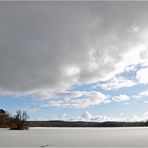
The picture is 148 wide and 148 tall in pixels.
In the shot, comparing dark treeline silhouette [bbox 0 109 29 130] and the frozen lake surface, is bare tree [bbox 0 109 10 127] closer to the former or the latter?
dark treeline silhouette [bbox 0 109 29 130]

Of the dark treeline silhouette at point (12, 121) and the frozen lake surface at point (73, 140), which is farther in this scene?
the dark treeline silhouette at point (12, 121)

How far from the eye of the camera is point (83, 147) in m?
19.1

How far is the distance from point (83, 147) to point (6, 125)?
77.7m

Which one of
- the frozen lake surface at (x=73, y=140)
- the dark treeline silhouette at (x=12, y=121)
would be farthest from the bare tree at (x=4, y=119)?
the frozen lake surface at (x=73, y=140)

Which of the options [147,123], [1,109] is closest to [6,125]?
[1,109]

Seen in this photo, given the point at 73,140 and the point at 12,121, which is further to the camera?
the point at 12,121

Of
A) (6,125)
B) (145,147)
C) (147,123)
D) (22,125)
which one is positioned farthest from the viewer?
(147,123)

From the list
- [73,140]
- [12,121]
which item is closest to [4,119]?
[12,121]

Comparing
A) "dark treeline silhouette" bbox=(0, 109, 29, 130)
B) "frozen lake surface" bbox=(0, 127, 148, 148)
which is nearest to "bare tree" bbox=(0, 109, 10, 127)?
"dark treeline silhouette" bbox=(0, 109, 29, 130)

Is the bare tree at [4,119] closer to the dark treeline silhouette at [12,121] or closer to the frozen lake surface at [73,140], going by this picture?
the dark treeline silhouette at [12,121]

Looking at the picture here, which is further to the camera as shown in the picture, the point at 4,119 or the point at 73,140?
the point at 4,119

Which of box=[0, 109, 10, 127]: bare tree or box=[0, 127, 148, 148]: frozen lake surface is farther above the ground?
box=[0, 109, 10, 127]: bare tree

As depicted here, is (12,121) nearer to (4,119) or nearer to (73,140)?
(4,119)

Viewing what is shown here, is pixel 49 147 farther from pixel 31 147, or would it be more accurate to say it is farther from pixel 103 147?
pixel 103 147
